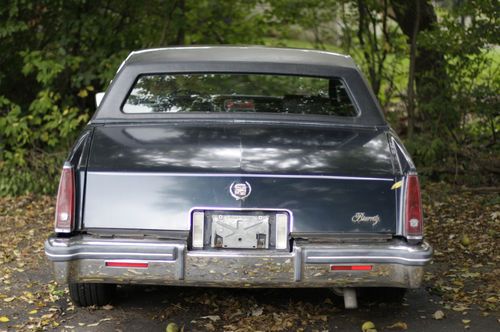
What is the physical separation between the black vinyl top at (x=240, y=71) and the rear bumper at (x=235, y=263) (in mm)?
991

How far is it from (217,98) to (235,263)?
1460 mm

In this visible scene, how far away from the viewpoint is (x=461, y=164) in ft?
30.1

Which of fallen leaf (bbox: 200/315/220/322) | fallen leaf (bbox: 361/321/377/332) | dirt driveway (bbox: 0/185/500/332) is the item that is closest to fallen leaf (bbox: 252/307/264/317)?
dirt driveway (bbox: 0/185/500/332)

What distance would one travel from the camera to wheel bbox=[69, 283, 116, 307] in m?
4.84

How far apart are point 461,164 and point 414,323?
471cm

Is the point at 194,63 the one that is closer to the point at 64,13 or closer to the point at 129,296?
the point at 129,296

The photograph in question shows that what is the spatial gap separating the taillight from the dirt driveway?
74cm

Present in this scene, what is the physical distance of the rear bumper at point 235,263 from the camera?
422 cm

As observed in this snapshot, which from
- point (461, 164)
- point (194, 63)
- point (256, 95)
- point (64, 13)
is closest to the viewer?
point (194, 63)

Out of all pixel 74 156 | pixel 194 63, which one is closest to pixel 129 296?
pixel 74 156

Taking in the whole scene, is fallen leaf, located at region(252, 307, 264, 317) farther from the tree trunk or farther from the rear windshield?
the tree trunk

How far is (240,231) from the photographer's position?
4.27m

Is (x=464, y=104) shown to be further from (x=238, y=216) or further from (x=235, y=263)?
(x=235, y=263)

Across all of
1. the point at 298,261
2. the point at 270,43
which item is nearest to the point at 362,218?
the point at 298,261
